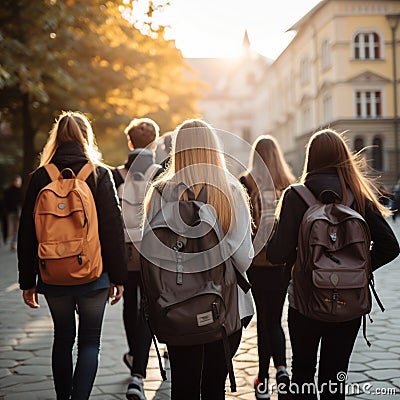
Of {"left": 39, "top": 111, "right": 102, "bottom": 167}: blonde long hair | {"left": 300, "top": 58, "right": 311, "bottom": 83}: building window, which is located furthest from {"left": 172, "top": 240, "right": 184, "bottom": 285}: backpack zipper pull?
{"left": 300, "top": 58, "right": 311, "bottom": 83}: building window

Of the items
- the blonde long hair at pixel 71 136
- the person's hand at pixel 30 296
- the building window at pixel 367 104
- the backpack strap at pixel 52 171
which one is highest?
the building window at pixel 367 104

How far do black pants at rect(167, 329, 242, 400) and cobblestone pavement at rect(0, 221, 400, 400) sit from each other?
1711 mm

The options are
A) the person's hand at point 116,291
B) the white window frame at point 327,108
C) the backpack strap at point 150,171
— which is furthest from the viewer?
the white window frame at point 327,108

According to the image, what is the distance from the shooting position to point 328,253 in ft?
12.4

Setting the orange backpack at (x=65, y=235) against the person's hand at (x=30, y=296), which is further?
the person's hand at (x=30, y=296)

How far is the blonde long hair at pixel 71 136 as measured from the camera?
14.5ft

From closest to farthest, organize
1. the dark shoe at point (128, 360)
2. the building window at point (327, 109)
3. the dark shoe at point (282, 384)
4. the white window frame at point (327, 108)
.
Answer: the dark shoe at point (282, 384), the dark shoe at point (128, 360), the white window frame at point (327, 108), the building window at point (327, 109)

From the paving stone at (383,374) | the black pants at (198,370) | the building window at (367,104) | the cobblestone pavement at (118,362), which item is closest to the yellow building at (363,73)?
the building window at (367,104)

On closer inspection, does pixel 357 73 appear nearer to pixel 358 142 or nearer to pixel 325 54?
pixel 325 54

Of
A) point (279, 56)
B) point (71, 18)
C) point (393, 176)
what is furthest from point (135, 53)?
point (279, 56)

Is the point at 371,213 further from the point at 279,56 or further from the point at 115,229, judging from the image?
the point at 279,56

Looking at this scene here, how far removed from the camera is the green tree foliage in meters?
15.2

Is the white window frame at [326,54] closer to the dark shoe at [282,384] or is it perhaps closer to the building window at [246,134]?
the building window at [246,134]

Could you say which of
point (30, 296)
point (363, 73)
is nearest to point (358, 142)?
point (363, 73)
